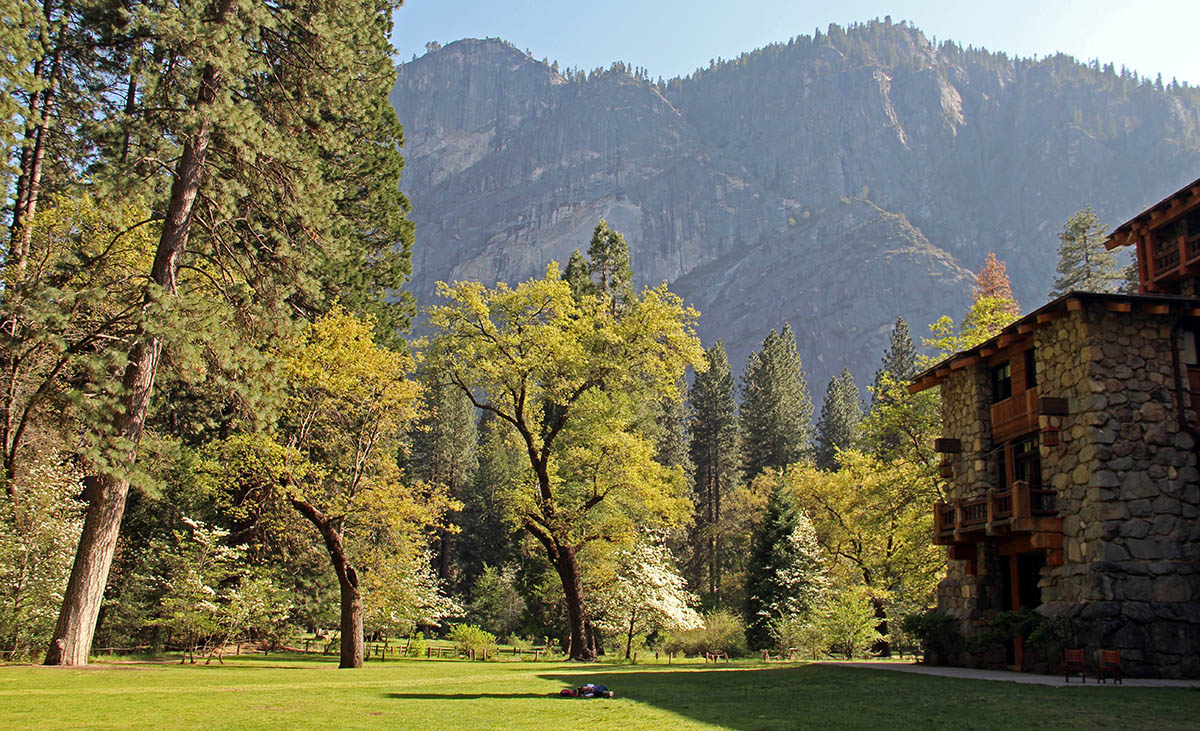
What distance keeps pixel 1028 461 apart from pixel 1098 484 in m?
3.02

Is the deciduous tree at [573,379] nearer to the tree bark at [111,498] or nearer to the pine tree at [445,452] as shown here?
the tree bark at [111,498]

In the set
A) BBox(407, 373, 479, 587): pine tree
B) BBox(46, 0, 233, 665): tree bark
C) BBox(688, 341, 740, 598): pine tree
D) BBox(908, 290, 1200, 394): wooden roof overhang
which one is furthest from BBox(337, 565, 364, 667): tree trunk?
BBox(688, 341, 740, 598): pine tree

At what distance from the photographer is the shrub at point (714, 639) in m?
36.4

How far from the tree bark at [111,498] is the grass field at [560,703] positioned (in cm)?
72

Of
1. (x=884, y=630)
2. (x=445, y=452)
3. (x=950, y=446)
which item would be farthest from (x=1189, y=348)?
(x=445, y=452)

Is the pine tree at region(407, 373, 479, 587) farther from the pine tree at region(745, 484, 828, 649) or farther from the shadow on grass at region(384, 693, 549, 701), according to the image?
the shadow on grass at region(384, 693, 549, 701)

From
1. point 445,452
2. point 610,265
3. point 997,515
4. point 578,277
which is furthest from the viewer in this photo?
point 445,452

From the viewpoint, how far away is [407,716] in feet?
33.2

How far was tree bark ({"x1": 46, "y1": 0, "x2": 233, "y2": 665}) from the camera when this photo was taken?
1526 centimetres

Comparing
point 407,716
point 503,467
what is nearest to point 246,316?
point 407,716

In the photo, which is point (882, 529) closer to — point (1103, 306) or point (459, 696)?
point (1103, 306)

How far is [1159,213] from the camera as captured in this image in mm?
21234

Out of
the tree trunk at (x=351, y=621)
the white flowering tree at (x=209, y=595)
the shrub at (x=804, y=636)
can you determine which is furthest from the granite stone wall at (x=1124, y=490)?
Answer: the white flowering tree at (x=209, y=595)

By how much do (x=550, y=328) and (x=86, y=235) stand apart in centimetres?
1267
